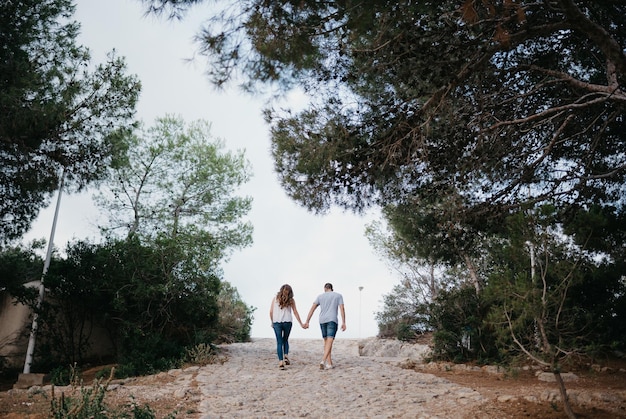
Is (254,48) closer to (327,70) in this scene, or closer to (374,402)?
(327,70)

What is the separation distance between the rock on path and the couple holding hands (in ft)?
1.34

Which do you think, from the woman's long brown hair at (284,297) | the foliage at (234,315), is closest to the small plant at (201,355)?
the woman's long brown hair at (284,297)

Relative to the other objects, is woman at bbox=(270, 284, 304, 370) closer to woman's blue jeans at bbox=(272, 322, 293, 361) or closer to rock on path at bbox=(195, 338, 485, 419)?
woman's blue jeans at bbox=(272, 322, 293, 361)

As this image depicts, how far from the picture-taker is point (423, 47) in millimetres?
5789

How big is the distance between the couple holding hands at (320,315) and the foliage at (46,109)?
17.9 feet

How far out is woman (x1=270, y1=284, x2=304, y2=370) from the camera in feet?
34.1

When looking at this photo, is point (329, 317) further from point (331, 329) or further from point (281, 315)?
→ point (281, 315)

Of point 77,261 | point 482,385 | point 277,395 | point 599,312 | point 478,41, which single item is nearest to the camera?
point 478,41

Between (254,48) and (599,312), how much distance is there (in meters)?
7.91

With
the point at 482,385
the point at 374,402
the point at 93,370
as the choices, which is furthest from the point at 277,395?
the point at 93,370

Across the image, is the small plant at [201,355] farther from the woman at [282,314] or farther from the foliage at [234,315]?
the foliage at [234,315]

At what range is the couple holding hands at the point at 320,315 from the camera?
10.2 metres

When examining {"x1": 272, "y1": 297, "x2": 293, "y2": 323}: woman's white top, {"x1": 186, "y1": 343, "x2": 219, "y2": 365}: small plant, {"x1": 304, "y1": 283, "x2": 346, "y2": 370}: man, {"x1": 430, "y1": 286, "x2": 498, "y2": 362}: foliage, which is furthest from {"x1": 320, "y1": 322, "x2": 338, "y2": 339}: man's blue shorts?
{"x1": 186, "y1": 343, "x2": 219, "y2": 365}: small plant

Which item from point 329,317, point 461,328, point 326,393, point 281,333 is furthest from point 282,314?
point 461,328
